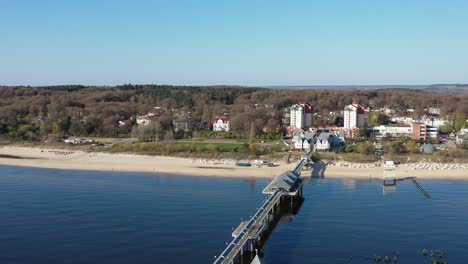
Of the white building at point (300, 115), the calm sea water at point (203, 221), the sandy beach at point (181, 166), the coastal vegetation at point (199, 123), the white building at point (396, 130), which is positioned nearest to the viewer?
the calm sea water at point (203, 221)

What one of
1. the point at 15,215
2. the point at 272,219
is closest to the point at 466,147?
the point at 272,219

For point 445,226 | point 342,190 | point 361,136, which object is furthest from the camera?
point 361,136

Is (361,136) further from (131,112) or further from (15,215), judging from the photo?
(15,215)

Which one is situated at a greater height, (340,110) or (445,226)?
(340,110)

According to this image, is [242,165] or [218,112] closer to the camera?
[242,165]

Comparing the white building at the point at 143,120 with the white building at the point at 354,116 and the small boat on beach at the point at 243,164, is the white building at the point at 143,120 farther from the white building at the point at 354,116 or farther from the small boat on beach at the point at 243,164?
the white building at the point at 354,116

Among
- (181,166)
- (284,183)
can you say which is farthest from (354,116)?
(284,183)

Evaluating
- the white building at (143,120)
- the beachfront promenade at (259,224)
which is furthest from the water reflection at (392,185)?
the white building at (143,120)
